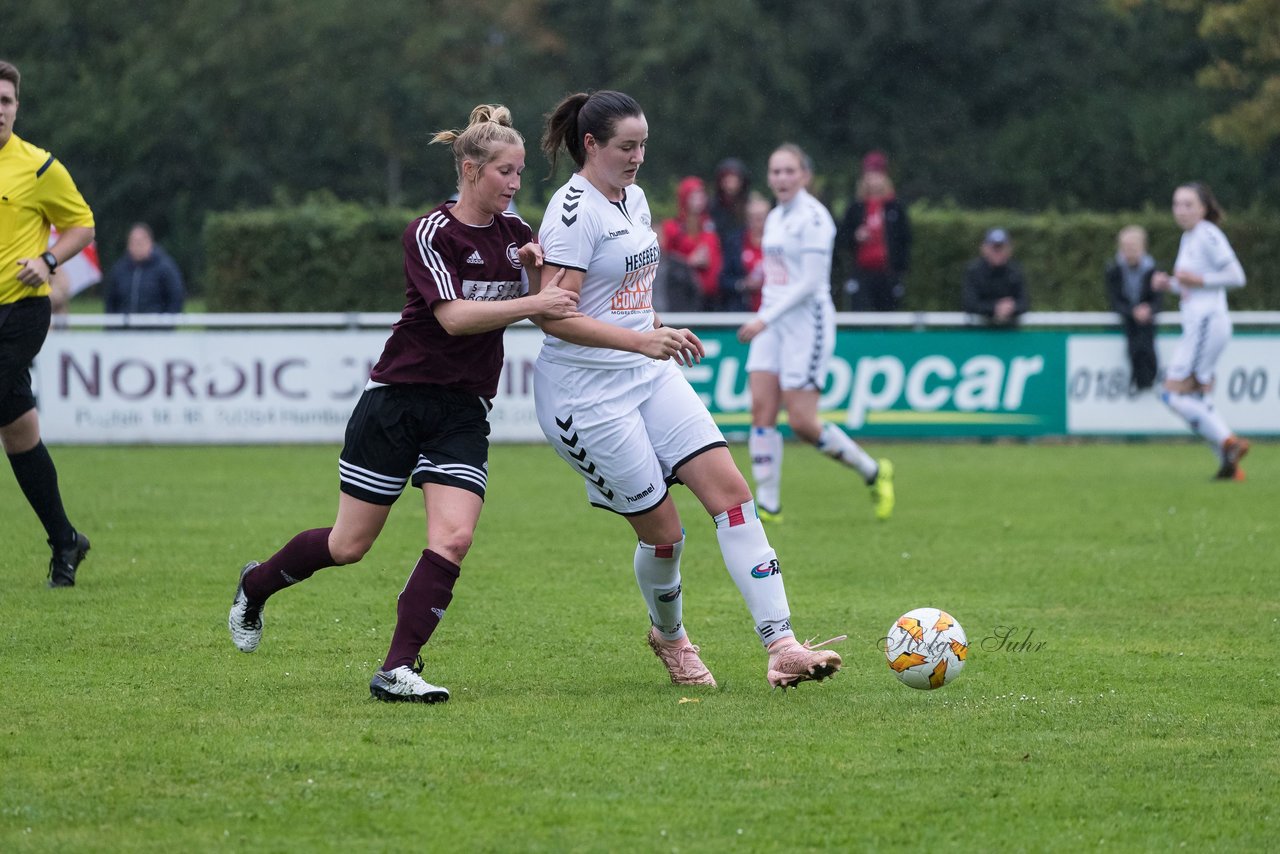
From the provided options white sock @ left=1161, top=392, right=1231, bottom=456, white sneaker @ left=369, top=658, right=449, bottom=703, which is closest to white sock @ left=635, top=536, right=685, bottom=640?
white sneaker @ left=369, top=658, right=449, bottom=703

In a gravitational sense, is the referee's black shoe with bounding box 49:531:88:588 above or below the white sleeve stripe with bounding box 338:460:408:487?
below

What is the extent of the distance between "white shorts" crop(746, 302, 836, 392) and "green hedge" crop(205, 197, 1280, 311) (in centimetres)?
1077

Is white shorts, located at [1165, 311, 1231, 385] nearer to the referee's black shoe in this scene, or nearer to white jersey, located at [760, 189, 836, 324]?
white jersey, located at [760, 189, 836, 324]

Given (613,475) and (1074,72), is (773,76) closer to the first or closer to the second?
(1074,72)

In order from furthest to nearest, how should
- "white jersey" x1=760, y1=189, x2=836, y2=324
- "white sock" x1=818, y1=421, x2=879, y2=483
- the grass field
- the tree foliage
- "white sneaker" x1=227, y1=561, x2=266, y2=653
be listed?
the tree foliage, "white sock" x1=818, y1=421, x2=879, y2=483, "white jersey" x1=760, y1=189, x2=836, y2=324, "white sneaker" x1=227, y1=561, x2=266, y2=653, the grass field

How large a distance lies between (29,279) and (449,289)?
291cm

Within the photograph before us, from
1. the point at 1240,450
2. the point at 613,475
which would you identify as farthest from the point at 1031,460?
the point at 613,475

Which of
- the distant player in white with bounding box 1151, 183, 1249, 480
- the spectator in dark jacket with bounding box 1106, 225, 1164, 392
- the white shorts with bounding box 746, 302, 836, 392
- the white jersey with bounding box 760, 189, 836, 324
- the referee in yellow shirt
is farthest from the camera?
the spectator in dark jacket with bounding box 1106, 225, 1164, 392

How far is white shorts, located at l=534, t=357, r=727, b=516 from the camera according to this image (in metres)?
6.15

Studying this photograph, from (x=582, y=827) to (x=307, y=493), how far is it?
9.04m

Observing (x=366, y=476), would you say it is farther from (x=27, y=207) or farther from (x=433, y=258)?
(x=27, y=207)

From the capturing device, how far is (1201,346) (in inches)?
586

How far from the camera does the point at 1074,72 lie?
162ft

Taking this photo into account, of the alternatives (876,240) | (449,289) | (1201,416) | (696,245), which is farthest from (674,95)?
(449,289)
